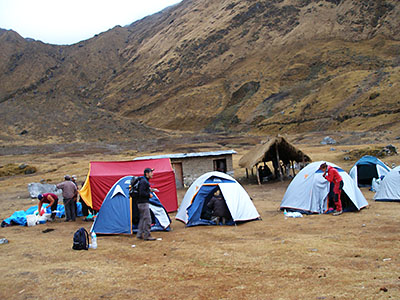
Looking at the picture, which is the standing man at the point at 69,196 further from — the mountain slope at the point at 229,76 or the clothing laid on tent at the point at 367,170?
the mountain slope at the point at 229,76

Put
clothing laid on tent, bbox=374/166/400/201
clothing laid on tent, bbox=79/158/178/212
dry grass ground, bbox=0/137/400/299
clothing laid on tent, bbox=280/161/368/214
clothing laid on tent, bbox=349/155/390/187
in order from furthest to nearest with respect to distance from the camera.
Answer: clothing laid on tent, bbox=349/155/390/187, clothing laid on tent, bbox=79/158/178/212, clothing laid on tent, bbox=374/166/400/201, clothing laid on tent, bbox=280/161/368/214, dry grass ground, bbox=0/137/400/299

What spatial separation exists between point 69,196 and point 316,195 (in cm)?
794

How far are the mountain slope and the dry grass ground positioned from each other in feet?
126

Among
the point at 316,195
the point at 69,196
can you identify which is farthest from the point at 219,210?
the point at 69,196

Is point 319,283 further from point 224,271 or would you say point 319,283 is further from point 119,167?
point 119,167

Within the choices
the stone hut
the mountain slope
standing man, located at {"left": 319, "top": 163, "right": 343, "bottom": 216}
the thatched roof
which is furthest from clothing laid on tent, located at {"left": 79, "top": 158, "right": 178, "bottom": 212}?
the mountain slope

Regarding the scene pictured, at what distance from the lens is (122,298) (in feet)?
17.4

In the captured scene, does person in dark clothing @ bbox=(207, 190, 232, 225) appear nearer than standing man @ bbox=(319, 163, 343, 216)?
Yes

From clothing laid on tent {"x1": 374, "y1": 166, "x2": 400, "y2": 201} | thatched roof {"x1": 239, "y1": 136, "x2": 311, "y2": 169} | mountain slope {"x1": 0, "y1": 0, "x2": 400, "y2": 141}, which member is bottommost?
clothing laid on tent {"x1": 374, "y1": 166, "x2": 400, "y2": 201}

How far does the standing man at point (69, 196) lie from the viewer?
12.6 m

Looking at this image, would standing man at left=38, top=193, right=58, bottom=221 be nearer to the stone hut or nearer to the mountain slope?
the stone hut

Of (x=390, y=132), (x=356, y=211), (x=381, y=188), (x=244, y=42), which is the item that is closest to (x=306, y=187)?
(x=356, y=211)

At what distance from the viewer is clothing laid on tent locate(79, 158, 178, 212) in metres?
13.9

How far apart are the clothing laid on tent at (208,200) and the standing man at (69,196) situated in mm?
3614
